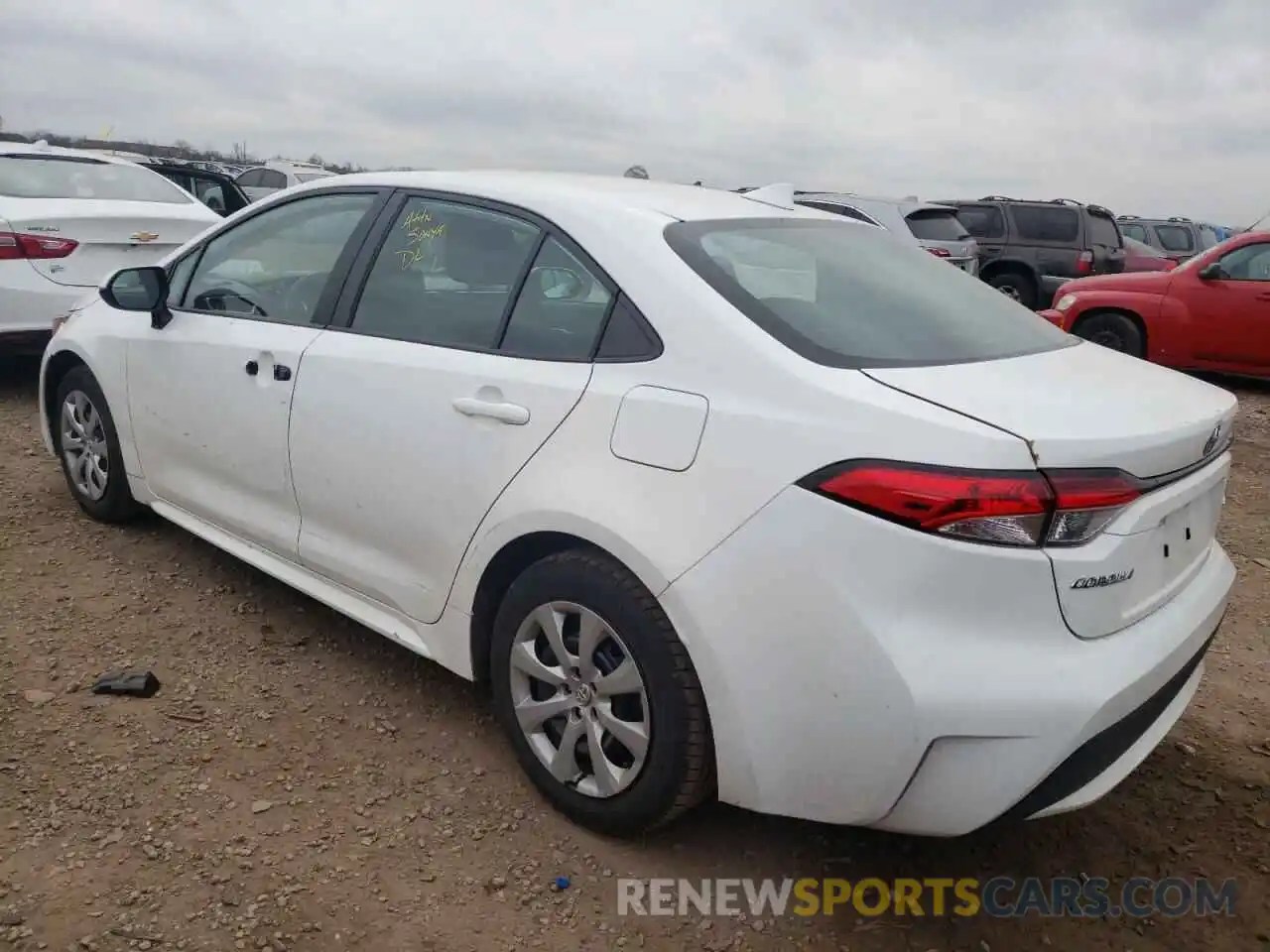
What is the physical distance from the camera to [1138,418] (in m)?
2.07

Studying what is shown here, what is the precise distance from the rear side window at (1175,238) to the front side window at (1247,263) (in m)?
11.4

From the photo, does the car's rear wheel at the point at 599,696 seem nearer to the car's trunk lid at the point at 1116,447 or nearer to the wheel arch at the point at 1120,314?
the car's trunk lid at the point at 1116,447

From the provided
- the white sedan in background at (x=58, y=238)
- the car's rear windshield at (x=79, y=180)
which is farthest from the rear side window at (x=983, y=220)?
the white sedan in background at (x=58, y=238)

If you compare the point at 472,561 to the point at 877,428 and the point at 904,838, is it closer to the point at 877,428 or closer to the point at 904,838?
the point at 877,428

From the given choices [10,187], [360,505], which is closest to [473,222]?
[360,505]

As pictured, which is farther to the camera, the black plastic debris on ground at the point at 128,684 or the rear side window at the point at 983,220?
the rear side window at the point at 983,220

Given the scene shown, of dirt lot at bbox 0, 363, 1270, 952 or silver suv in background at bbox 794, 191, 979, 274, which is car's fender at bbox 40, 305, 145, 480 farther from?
silver suv in background at bbox 794, 191, 979, 274

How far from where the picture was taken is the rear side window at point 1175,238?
18.6m

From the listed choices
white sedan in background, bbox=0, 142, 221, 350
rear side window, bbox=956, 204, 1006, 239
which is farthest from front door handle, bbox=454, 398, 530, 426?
rear side window, bbox=956, 204, 1006, 239

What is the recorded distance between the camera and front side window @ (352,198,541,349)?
268cm

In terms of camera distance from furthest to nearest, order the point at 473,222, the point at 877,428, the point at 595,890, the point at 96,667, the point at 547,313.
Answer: the point at 96,667 → the point at 473,222 → the point at 547,313 → the point at 595,890 → the point at 877,428

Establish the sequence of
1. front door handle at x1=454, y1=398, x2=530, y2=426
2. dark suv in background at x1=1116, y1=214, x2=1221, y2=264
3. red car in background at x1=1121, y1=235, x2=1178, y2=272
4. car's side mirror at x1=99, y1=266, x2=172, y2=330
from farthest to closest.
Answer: dark suv in background at x1=1116, y1=214, x2=1221, y2=264, red car in background at x1=1121, y1=235, x2=1178, y2=272, car's side mirror at x1=99, y1=266, x2=172, y2=330, front door handle at x1=454, y1=398, x2=530, y2=426

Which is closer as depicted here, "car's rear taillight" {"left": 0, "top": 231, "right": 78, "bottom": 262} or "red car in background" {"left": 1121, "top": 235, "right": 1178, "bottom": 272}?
"car's rear taillight" {"left": 0, "top": 231, "right": 78, "bottom": 262}

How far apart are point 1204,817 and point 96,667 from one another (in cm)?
327
